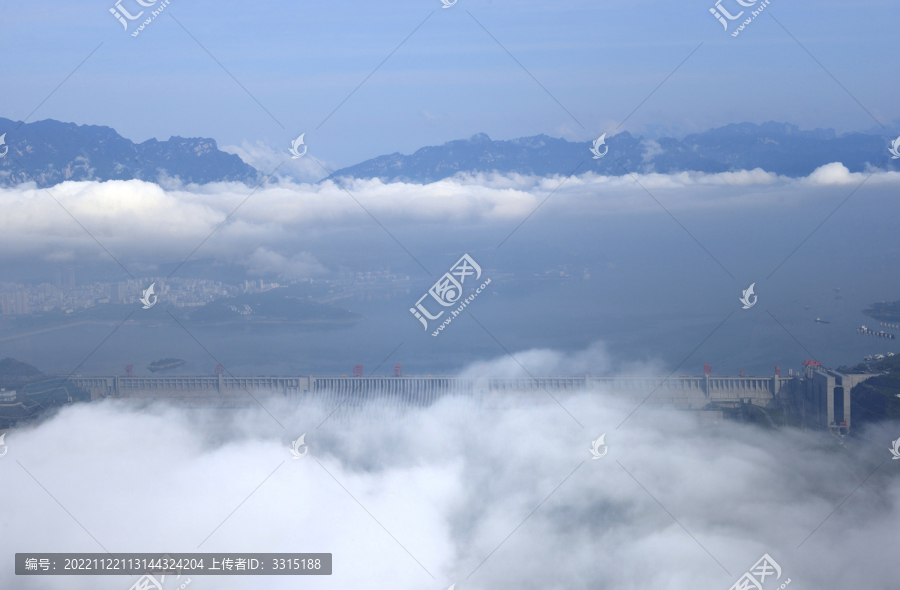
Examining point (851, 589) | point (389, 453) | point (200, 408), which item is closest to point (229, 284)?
point (200, 408)
